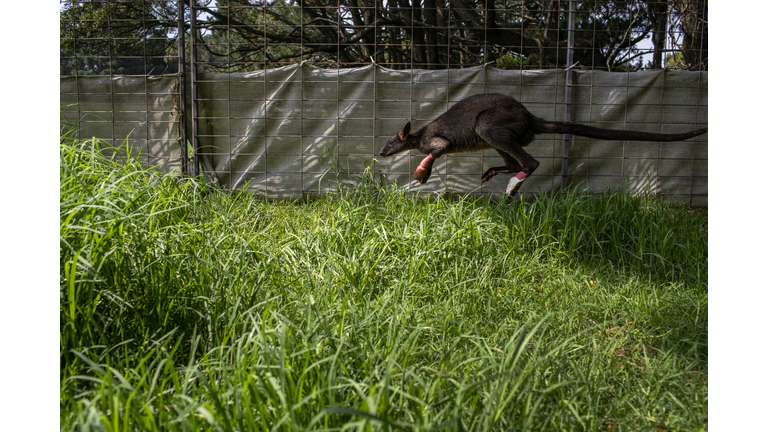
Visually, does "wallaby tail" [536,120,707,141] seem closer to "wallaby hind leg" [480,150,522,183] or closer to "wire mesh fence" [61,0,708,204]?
"wallaby hind leg" [480,150,522,183]

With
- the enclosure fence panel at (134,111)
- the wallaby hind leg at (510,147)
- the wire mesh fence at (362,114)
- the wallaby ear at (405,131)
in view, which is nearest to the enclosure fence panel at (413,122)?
the wire mesh fence at (362,114)

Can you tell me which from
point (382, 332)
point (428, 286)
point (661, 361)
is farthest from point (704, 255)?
point (382, 332)

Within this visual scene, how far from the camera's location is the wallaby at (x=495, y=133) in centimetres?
419

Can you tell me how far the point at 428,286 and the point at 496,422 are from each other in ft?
4.02

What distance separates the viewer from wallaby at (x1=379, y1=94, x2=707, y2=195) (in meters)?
4.19

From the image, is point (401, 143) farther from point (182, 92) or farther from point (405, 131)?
point (182, 92)

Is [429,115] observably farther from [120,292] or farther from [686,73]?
[120,292]

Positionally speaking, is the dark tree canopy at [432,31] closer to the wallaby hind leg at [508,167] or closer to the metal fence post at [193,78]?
the metal fence post at [193,78]

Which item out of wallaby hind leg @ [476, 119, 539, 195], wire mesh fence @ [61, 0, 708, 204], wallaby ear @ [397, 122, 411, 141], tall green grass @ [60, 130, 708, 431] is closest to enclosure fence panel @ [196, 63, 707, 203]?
wire mesh fence @ [61, 0, 708, 204]

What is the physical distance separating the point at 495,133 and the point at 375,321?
104 inches

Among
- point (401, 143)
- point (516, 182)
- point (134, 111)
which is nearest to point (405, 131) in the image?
point (401, 143)

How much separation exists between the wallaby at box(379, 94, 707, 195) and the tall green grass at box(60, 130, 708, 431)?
2.73 ft

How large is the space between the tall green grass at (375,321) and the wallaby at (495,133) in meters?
0.83

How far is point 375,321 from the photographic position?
204 cm
